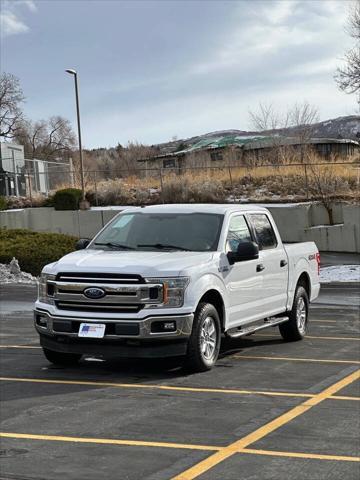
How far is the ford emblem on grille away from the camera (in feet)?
26.2

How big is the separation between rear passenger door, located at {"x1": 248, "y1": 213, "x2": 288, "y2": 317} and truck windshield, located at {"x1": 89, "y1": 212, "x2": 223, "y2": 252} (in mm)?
958

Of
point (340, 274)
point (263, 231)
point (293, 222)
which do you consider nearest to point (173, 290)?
point (263, 231)

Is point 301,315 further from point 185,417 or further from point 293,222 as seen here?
point 293,222

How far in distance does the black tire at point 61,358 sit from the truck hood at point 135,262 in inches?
41.9

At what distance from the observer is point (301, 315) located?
11.3 metres

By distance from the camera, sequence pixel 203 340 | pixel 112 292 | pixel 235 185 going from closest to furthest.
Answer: pixel 112 292
pixel 203 340
pixel 235 185

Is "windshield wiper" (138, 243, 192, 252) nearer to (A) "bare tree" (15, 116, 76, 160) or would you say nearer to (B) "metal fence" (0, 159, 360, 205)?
(B) "metal fence" (0, 159, 360, 205)

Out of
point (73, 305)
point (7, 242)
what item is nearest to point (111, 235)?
point (73, 305)

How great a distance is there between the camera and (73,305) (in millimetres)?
8180

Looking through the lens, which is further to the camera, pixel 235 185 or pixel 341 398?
pixel 235 185

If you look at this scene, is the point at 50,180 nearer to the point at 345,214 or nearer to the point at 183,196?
the point at 183,196

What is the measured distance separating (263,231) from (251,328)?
5.11ft

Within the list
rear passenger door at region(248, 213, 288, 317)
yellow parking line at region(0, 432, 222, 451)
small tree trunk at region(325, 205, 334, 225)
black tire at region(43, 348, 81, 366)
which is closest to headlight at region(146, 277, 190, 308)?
black tire at region(43, 348, 81, 366)

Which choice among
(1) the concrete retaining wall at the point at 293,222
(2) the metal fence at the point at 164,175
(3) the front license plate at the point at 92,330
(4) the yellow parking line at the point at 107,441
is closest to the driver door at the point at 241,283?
(3) the front license plate at the point at 92,330
